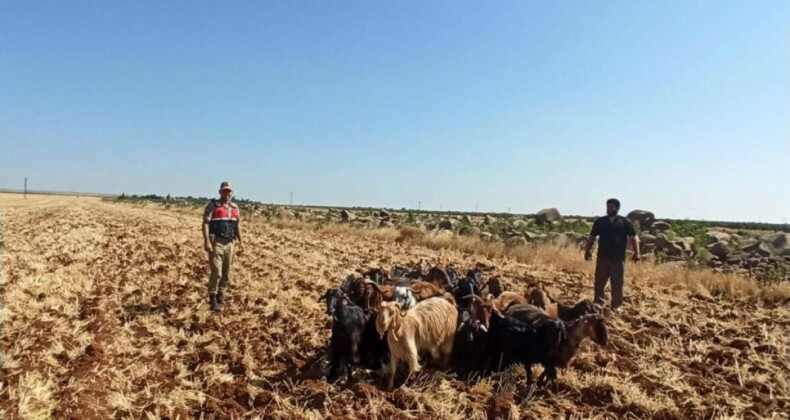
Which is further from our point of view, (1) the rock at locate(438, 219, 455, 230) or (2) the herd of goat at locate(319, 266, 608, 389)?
(1) the rock at locate(438, 219, 455, 230)

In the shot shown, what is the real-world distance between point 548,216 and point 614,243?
25973 millimetres

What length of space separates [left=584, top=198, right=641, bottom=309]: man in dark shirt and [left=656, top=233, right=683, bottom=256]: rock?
34.7 ft

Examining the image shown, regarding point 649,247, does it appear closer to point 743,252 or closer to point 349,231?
point 743,252

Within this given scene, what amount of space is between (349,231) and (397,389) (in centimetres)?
2288

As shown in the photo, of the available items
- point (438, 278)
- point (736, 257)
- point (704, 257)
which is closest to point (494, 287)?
point (438, 278)

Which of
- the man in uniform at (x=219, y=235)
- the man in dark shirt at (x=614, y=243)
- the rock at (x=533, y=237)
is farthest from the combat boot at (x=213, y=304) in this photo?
the rock at (x=533, y=237)

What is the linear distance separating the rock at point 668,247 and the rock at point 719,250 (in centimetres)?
153

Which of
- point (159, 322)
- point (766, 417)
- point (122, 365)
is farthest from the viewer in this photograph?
point (159, 322)

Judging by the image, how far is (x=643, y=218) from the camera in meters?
29.8

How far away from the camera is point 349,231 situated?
2823 cm

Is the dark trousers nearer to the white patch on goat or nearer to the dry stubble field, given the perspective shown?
the dry stubble field

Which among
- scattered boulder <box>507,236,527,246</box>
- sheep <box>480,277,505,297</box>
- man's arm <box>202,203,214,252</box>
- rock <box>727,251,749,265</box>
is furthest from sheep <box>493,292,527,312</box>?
rock <box>727,251,749,265</box>

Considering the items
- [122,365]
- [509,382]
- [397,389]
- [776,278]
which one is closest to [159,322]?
[122,365]

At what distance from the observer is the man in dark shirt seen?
962 cm
